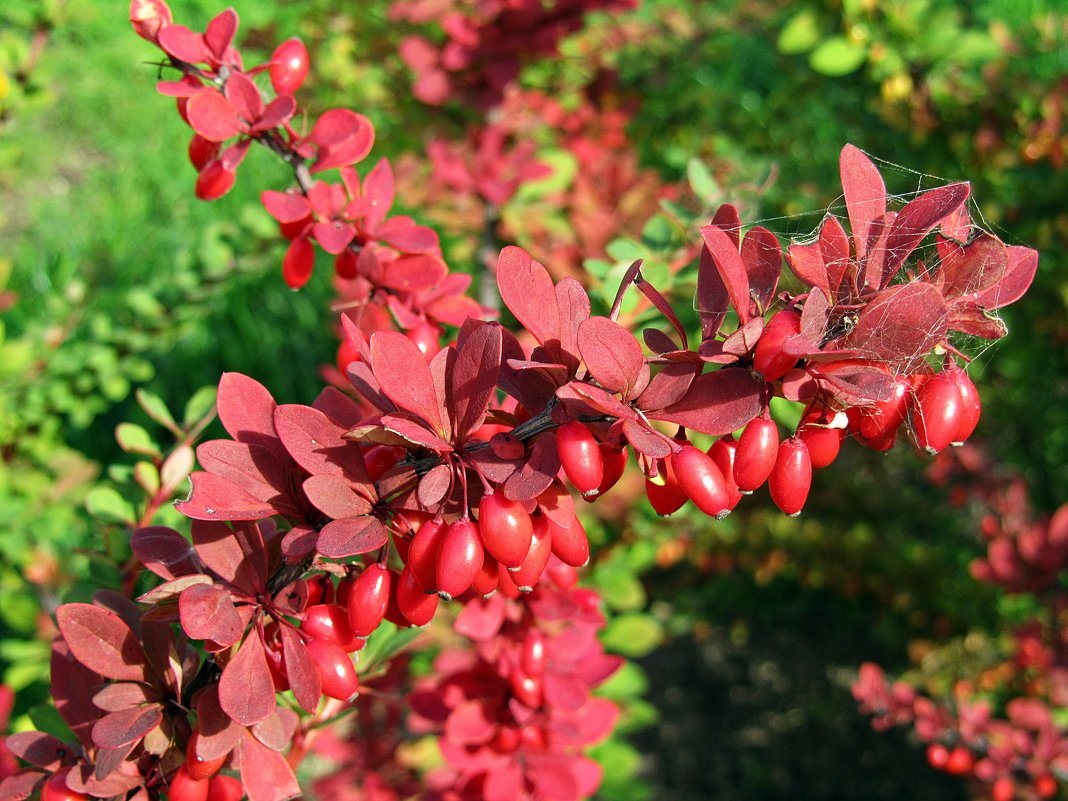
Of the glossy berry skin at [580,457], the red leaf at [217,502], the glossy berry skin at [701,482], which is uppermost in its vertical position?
the glossy berry skin at [580,457]

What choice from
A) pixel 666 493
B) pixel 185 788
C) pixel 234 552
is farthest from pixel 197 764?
pixel 666 493

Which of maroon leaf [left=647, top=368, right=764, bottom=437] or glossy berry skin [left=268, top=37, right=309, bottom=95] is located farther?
glossy berry skin [left=268, top=37, right=309, bottom=95]

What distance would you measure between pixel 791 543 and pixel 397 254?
1623mm

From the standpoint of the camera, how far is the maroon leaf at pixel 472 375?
0.50m

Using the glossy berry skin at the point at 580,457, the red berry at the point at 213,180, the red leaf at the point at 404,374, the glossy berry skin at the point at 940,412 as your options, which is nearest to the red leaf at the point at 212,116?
the red berry at the point at 213,180

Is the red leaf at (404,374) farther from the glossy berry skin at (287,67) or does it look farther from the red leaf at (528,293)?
the glossy berry skin at (287,67)

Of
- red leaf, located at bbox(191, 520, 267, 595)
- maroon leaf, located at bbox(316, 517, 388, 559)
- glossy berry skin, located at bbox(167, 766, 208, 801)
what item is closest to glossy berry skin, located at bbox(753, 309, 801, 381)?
maroon leaf, located at bbox(316, 517, 388, 559)

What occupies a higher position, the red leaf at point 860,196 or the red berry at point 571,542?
the red leaf at point 860,196

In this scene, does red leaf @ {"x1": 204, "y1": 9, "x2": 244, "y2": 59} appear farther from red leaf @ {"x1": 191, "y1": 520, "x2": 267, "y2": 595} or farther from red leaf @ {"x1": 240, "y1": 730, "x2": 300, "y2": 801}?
red leaf @ {"x1": 240, "y1": 730, "x2": 300, "y2": 801}

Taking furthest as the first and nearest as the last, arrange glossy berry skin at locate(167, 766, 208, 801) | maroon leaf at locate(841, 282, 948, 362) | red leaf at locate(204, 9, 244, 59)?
1. red leaf at locate(204, 9, 244, 59)
2. glossy berry skin at locate(167, 766, 208, 801)
3. maroon leaf at locate(841, 282, 948, 362)

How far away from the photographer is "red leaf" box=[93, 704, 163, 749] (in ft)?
1.74

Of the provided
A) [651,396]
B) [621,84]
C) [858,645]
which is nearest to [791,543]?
[858,645]

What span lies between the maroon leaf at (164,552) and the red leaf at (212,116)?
0.30 m

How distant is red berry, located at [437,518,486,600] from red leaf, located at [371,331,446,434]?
0.22 feet
